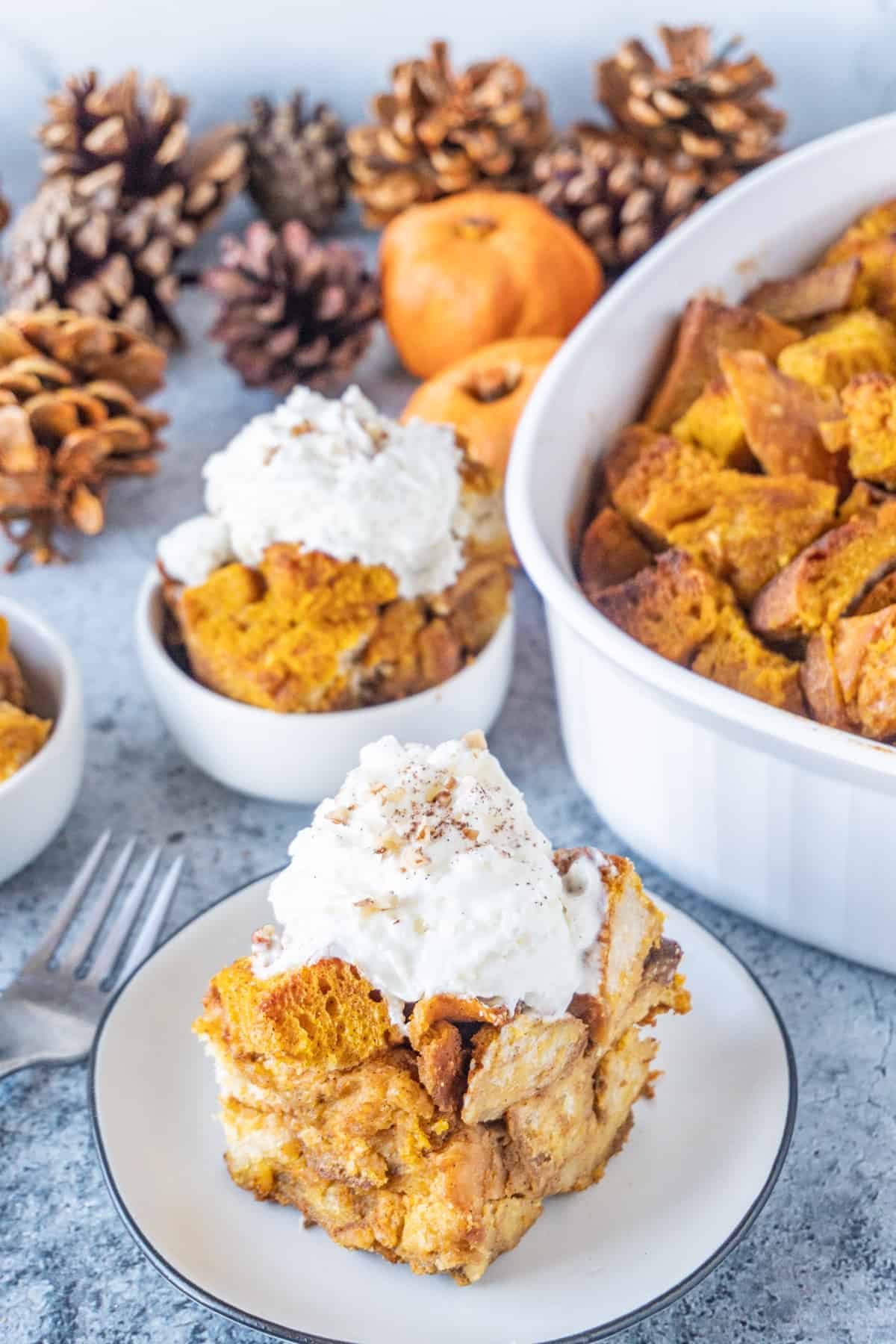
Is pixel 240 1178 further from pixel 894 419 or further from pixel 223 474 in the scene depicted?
pixel 894 419

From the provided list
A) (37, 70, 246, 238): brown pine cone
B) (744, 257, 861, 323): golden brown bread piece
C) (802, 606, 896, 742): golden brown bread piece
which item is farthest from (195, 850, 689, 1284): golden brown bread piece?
(37, 70, 246, 238): brown pine cone

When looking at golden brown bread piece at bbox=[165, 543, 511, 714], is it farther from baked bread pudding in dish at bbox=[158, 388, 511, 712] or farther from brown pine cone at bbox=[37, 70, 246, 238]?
brown pine cone at bbox=[37, 70, 246, 238]

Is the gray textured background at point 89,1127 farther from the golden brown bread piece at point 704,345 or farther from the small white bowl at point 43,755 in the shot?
the golden brown bread piece at point 704,345

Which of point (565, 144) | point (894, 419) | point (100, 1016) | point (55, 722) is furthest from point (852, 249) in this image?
point (100, 1016)

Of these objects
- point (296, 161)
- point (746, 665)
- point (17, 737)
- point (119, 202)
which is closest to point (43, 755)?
point (17, 737)

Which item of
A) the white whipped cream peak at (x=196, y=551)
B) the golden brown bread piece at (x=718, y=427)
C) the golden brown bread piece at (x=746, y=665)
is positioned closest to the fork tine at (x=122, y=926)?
the white whipped cream peak at (x=196, y=551)

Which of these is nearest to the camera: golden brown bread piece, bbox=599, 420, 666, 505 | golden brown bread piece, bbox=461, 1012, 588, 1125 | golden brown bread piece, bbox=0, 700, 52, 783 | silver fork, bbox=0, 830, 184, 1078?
golden brown bread piece, bbox=461, 1012, 588, 1125

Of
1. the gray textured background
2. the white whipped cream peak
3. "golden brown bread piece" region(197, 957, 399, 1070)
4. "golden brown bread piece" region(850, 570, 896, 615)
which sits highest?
"golden brown bread piece" region(850, 570, 896, 615)

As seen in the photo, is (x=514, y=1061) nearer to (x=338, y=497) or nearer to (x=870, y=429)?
(x=338, y=497)
